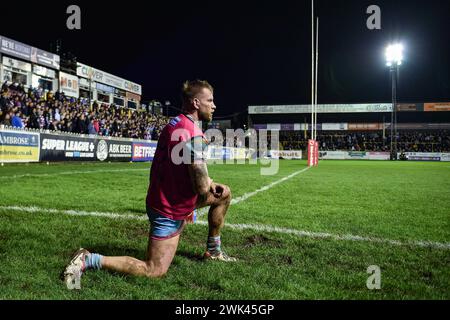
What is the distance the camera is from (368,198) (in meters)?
7.77

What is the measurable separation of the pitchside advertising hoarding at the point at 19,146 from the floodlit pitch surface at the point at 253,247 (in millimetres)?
8507

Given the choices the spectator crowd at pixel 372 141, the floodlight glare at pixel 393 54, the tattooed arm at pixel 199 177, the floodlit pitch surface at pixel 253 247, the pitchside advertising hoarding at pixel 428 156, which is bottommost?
the floodlit pitch surface at pixel 253 247

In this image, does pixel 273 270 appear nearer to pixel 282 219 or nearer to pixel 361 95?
pixel 282 219

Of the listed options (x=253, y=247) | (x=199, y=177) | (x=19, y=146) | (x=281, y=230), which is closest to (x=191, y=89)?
(x=199, y=177)

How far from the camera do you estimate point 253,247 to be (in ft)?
12.8

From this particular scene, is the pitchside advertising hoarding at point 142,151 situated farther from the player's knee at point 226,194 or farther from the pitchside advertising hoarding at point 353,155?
the pitchside advertising hoarding at point 353,155

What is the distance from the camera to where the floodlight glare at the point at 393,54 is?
37.9 meters

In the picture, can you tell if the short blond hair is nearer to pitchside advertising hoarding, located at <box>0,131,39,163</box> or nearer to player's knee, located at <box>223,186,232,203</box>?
player's knee, located at <box>223,186,232,203</box>

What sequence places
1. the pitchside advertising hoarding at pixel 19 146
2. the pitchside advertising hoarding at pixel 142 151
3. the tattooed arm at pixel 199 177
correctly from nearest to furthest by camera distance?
the tattooed arm at pixel 199 177
the pitchside advertising hoarding at pixel 19 146
the pitchside advertising hoarding at pixel 142 151

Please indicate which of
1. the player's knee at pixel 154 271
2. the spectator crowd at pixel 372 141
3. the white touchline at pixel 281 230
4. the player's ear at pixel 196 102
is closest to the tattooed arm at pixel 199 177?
the player's ear at pixel 196 102

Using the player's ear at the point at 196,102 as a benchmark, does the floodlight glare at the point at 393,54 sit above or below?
above
